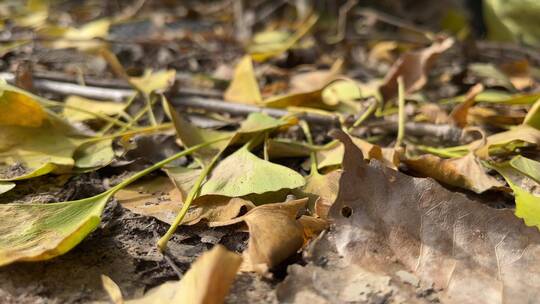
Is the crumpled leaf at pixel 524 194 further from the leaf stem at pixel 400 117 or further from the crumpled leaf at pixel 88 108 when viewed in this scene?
the crumpled leaf at pixel 88 108

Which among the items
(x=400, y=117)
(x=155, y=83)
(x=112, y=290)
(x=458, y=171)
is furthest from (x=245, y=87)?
(x=112, y=290)

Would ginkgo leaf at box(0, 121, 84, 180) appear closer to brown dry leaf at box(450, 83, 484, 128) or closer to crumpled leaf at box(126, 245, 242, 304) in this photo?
crumpled leaf at box(126, 245, 242, 304)

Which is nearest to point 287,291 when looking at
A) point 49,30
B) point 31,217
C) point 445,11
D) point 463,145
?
point 31,217

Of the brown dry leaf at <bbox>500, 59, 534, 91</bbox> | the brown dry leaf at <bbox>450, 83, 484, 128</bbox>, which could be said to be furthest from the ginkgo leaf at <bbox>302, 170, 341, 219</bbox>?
the brown dry leaf at <bbox>500, 59, 534, 91</bbox>

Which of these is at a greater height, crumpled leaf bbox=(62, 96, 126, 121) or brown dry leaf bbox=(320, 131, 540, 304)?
crumpled leaf bbox=(62, 96, 126, 121)

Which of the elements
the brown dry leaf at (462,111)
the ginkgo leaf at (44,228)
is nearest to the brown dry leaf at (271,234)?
the ginkgo leaf at (44,228)

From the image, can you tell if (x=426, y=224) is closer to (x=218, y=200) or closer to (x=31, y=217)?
(x=218, y=200)

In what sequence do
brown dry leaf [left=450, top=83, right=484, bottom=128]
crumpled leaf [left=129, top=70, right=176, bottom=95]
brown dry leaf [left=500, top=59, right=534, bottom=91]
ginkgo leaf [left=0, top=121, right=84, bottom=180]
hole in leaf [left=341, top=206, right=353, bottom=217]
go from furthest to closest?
brown dry leaf [left=500, top=59, right=534, bottom=91] < crumpled leaf [left=129, top=70, right=176, bottom=95] < brown dry leaf [left=450, top=83, right=484, bottom=128] < ginkgo leaf [left=0, top=121, right=84, bottom=180] < hole in leaf [left=341, top=206, right=353, bottom=217]
